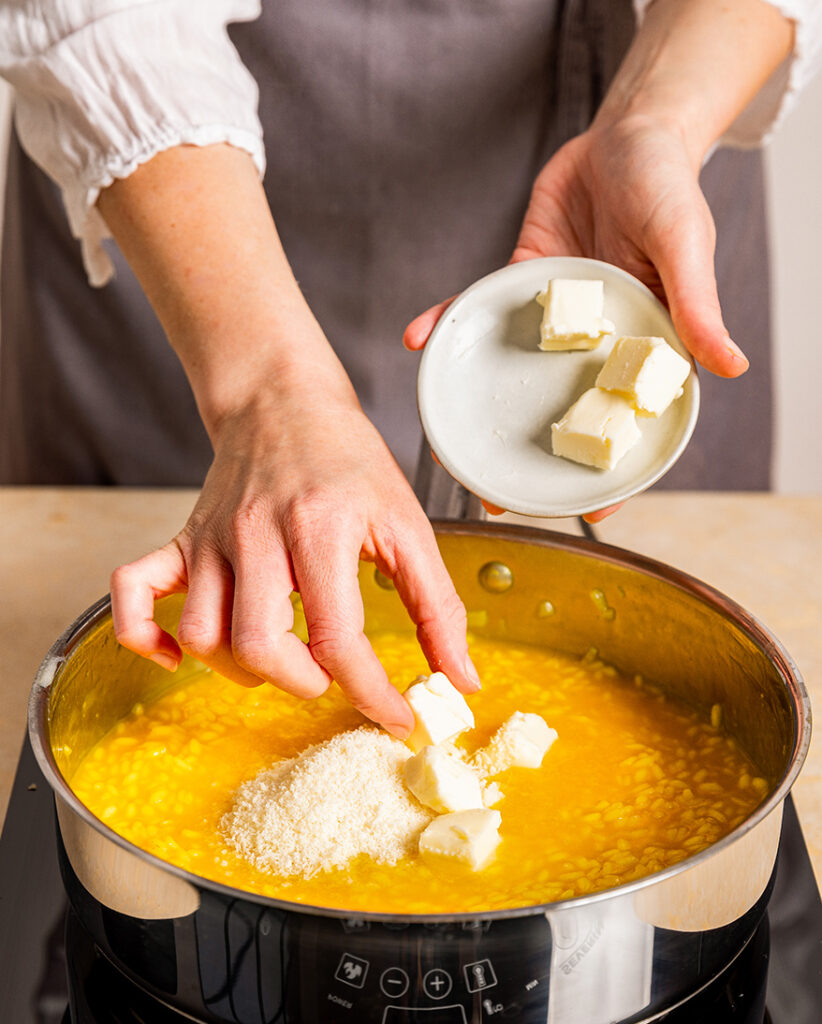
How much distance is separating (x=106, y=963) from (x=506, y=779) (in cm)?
43

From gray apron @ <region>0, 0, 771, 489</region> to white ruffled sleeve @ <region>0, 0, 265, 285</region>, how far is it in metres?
0.51

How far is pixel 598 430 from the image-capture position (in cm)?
115

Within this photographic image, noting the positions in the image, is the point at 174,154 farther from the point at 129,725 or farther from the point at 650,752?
the point at 650,752

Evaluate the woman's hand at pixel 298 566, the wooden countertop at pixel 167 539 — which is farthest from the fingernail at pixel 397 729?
the wooden countertop at pixel 167 539

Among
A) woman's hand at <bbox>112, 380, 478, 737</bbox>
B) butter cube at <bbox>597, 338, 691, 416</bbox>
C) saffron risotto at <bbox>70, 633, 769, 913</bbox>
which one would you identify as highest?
butter cube at <bbox>597, 338, 691, 416</bbox>

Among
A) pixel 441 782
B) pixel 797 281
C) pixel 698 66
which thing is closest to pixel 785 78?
pixel 698 66

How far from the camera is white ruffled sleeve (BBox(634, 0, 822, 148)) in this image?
1.62 metres

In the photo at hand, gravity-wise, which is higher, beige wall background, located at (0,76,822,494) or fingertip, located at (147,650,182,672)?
fingertip, located at (147,650,182,672)

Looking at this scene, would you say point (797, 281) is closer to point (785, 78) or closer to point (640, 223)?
point (785, 78)

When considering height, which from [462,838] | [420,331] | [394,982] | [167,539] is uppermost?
[420,331]

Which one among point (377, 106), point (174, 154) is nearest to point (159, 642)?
point (174, 154)

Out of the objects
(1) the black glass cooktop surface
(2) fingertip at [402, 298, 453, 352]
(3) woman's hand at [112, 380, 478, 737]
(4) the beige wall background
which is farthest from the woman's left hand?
(4) the beige wall background

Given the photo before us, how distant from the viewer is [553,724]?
50.3 inches

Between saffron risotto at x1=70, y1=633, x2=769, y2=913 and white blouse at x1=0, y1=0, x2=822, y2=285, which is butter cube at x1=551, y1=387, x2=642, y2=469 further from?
white blouse at x1=0, y1=0, x2=822, y2=285
